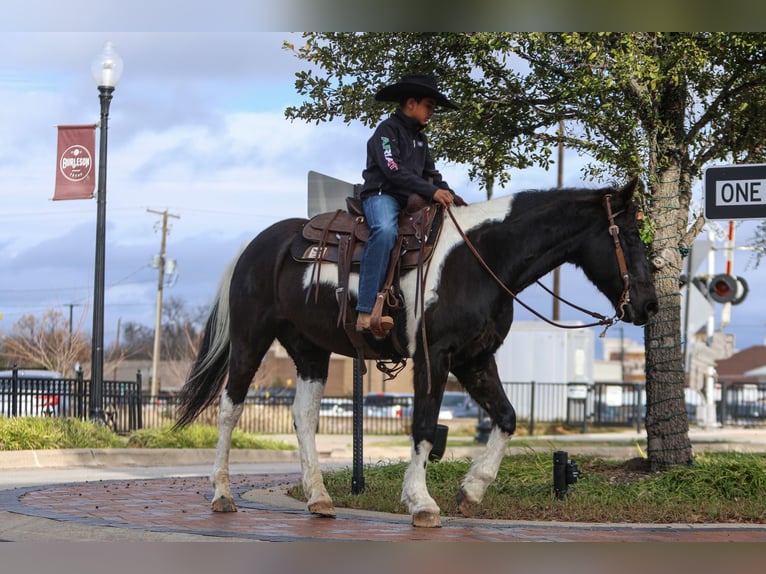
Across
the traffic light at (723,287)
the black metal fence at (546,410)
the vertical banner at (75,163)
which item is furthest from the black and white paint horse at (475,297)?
the traffic light at (723,287)

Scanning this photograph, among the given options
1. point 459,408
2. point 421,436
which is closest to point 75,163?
point 421,436

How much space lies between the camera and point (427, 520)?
7898 mm

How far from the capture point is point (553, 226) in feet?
28.0

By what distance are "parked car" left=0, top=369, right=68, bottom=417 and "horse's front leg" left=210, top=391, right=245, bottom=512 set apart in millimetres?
10218

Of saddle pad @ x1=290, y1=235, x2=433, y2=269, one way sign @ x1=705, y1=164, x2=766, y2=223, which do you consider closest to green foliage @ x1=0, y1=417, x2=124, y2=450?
saddle pad @ x1=290, y1=235, x2=433, y2=269

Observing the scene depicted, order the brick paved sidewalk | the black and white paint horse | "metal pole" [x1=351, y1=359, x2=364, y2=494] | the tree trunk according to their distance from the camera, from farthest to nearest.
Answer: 1. the tree trunk
2. "metal pole" [x1=351, y1=359, x2=364, y2=494]
3. the black and white paint horse
4. the brick paved sidewalk

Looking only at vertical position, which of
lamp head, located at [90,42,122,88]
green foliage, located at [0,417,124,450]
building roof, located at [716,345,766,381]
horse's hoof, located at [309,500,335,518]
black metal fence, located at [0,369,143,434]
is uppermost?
lamp head, located at [90,42,122,88]

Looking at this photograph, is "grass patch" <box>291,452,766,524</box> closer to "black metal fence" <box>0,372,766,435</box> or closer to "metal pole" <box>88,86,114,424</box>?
"metal pole" <box>88,86,114,424</box>

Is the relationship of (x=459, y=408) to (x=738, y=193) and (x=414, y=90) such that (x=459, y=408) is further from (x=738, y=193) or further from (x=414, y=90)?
(x=414, y=90)

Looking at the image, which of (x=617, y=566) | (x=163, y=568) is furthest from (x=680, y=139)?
(x=163, y=568)

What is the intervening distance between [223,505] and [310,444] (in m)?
0.85

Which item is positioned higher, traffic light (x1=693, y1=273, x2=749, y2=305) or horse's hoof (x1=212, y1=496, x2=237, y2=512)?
traffic light (x1=693, y1=273, x2=749, y2=305)

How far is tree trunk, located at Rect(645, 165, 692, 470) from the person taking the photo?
11391mm
